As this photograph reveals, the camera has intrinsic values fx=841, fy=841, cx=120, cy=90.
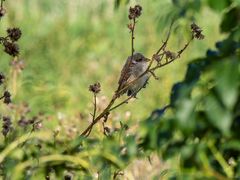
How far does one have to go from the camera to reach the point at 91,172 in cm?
257

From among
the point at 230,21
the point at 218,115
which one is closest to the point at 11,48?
the point at 230,21

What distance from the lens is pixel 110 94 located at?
28.8ft

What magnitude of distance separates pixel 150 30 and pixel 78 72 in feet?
3.66

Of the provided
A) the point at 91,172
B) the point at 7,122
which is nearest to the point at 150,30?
the point at 7,122

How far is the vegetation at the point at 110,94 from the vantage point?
217 cm

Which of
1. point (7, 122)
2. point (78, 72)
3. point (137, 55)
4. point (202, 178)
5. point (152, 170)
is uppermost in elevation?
point (78, 72)

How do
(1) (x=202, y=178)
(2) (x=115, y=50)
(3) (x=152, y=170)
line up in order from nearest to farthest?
1. (1) (x=202, y=178)
2. (3) (x=152, y=170)
3. (2) (x=115, y=50)

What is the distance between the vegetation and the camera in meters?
2.17

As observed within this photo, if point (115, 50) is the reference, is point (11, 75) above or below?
→ below

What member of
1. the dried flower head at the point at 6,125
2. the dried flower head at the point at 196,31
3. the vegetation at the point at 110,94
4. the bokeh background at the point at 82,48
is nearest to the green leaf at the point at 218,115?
the vegetation at the point at 110,94

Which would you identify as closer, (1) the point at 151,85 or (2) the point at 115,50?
(1) the point at 151,85

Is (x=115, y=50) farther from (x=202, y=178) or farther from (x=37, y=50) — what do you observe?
(x=202, y=178)

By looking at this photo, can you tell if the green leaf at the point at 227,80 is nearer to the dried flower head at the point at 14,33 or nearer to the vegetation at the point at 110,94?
the vegetation at the point at 110,94

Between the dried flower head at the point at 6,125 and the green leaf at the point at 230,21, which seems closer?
the green leaf at the point at 230,21
